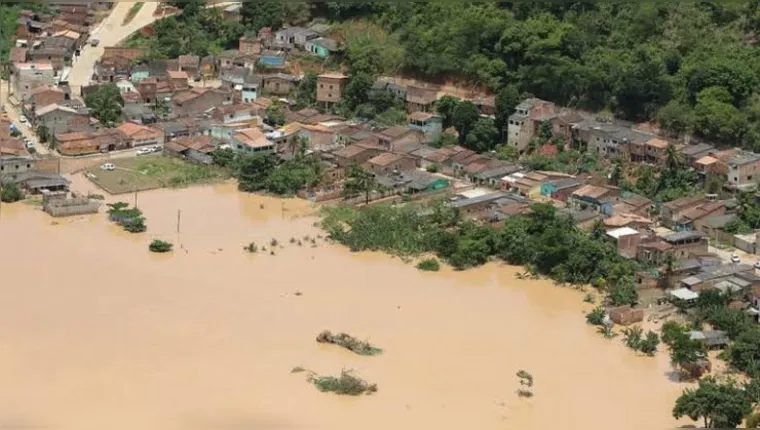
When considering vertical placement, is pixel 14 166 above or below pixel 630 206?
below

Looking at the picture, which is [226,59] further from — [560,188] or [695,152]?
[695,152]

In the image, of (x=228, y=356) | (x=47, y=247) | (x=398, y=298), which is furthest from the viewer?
(x=47, y=247)

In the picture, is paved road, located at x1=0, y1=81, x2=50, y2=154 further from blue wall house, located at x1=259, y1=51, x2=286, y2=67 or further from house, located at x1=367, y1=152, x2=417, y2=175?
house, located at x1=367, y1=152, x2=417, y2=175

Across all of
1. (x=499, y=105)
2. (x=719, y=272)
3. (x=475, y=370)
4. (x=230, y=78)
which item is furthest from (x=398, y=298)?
(x=230, y=78)

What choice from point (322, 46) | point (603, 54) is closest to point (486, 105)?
point (603, 54)

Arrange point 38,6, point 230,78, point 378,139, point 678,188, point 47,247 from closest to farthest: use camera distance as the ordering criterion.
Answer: point 47,247 → point 678,188 → point 378,139 → point 230,78 → point 38,6

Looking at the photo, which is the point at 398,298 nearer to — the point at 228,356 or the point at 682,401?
the point at 228,356

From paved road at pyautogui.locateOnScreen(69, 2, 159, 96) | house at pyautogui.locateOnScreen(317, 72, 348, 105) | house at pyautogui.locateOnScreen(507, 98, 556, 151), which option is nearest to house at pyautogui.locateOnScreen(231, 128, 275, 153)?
house at pyautogui.locateOnScreen(317, 72, 348, 105)
